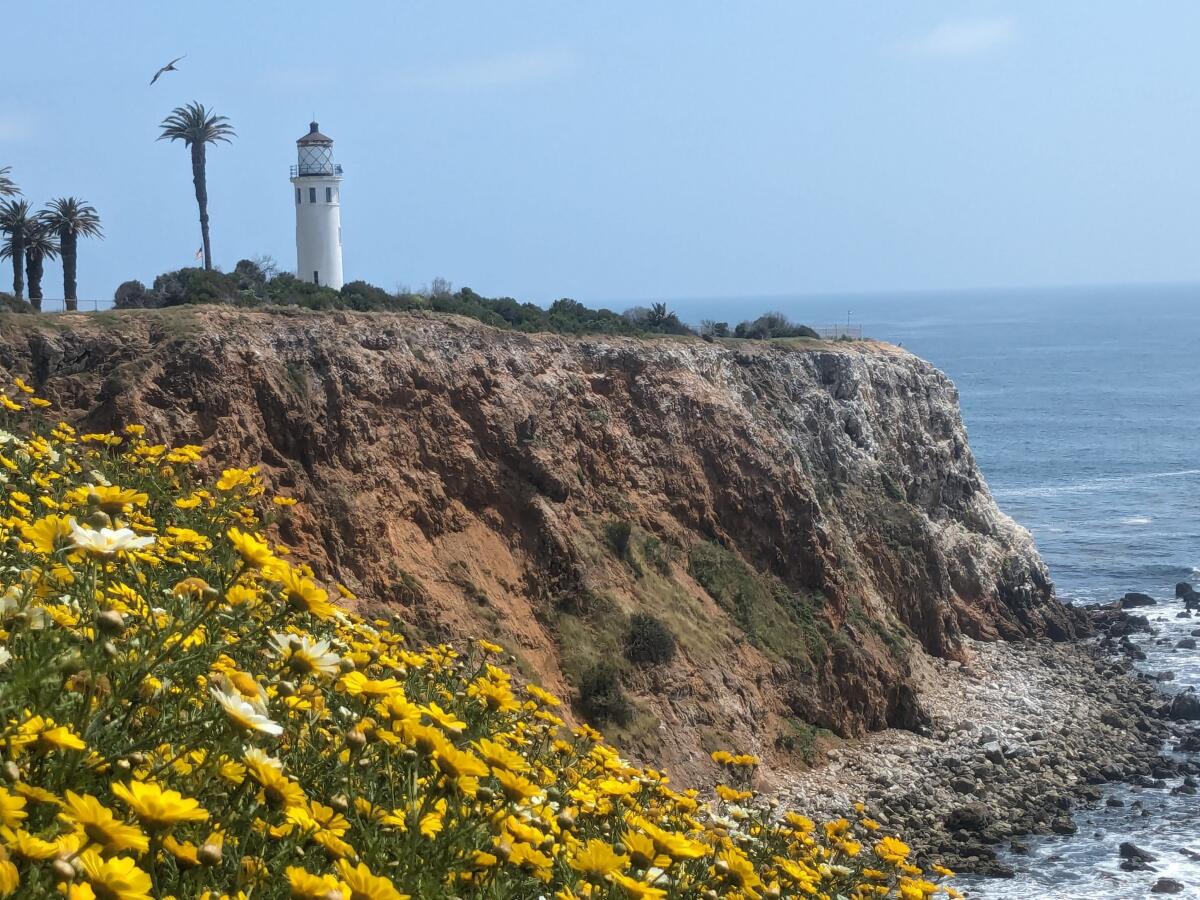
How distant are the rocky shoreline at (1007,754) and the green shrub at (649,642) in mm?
4544

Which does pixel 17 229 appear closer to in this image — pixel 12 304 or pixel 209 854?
pixel 12 304

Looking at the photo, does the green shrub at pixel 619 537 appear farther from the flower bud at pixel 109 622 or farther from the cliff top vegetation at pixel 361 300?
the flower bud at pixel 109 622

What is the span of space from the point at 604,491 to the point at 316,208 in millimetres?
15078

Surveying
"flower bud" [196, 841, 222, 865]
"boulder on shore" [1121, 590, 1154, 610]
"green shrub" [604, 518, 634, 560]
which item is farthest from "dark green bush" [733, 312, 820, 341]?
"flower bud" [196, 841, 222, 865]

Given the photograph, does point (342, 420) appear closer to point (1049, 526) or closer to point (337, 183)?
point (337, 183)

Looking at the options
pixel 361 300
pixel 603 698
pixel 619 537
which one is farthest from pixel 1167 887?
pixel 361 300

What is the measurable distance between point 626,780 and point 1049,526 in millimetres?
65423

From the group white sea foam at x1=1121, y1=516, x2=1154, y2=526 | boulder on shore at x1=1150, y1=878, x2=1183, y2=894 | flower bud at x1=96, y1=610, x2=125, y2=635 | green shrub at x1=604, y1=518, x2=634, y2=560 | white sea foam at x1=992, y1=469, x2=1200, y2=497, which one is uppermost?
flower bud at x1=96, y1=610, x2=125, y2=635

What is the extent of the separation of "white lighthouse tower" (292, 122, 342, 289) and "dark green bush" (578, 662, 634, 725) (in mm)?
18734

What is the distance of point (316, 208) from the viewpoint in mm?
44000

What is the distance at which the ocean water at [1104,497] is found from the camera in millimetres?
30844

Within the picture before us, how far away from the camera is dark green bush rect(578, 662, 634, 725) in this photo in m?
31.2

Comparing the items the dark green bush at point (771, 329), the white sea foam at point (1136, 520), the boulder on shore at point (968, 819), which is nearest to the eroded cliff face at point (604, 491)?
the dark green bush at point (771, 329)

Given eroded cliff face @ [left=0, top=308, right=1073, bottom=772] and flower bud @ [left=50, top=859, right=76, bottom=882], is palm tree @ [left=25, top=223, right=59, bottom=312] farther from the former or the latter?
flower bud @ [left=50, top=859, right=76, bottom=882]
